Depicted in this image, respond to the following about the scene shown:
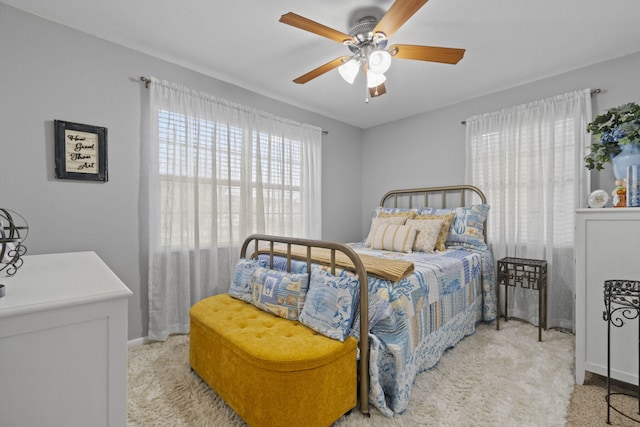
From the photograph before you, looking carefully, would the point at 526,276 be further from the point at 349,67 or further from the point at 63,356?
the point at 63,356

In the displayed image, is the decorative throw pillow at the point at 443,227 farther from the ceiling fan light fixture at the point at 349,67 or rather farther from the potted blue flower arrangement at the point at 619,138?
the ceiling fan light fixture at the point at 349,67

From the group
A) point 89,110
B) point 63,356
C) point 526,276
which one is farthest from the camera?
point 526,276

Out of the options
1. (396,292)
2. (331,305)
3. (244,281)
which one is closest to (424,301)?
(396,292)

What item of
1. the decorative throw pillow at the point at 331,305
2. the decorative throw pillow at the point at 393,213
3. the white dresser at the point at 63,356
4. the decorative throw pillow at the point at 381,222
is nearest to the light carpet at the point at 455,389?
the decorative throw pillow at the point at 331,305

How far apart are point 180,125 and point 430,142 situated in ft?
9.64

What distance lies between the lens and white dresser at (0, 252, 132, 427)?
663 mm

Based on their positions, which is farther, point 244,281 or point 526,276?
point 526,276

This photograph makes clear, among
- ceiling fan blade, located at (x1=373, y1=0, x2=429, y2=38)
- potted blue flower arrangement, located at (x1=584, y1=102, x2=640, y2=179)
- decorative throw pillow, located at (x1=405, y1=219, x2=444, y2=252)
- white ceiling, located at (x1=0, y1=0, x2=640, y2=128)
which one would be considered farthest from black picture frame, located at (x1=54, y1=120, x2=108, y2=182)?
potted blue flower arrangement, located at (x1=584, y1=102, x2=640, y2=179)

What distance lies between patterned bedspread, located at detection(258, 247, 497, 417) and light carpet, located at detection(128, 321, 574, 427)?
4.4 inches

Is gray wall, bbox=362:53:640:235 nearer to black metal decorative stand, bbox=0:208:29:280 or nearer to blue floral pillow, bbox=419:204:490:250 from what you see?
blue floral pillow, bbox=419:204:490:250

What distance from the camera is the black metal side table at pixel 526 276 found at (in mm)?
2604

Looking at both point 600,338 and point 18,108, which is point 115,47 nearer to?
point 18,108

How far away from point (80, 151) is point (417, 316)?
269cm

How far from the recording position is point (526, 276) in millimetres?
2650
